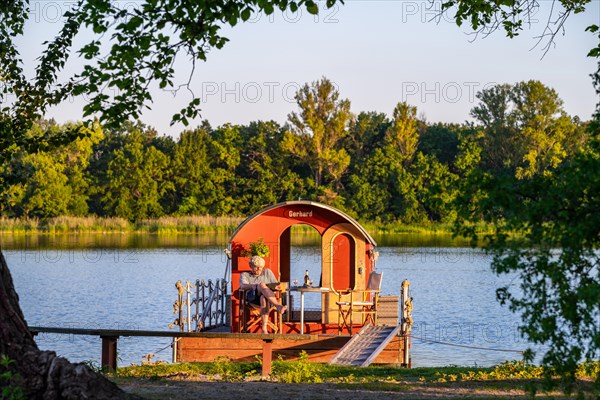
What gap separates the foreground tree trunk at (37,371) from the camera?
8.44 metres

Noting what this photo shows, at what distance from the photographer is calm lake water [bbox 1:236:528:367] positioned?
2353 cm

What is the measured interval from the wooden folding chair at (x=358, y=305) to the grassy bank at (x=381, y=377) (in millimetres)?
2633

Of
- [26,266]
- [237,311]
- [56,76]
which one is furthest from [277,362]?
[26,266]

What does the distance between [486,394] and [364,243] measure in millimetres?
8216

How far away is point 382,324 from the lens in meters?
19.6

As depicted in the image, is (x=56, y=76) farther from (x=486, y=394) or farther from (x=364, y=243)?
(x=364, y=243)

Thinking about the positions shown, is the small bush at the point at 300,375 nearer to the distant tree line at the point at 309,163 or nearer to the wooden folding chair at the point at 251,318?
the wooden folding chair at the point at 251,318

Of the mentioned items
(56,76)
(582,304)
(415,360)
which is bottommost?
(415,360)

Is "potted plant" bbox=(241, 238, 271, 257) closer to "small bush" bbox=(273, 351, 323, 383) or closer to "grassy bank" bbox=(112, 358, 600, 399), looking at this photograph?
"grassy bank" bbox=(112, 358, 600, 399)

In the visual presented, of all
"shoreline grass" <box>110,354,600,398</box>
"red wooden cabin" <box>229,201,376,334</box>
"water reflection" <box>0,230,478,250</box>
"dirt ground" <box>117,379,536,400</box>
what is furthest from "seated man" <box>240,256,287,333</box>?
"water reflection" <box>0,230,478,250</box>

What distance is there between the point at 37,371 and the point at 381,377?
7.18 m

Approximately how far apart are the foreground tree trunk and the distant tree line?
2175 inches

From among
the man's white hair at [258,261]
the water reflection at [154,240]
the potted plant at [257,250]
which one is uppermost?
the potted plant at [257,250]

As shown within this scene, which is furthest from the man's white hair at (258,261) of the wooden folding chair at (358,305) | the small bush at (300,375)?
the small bush at (300,375)
